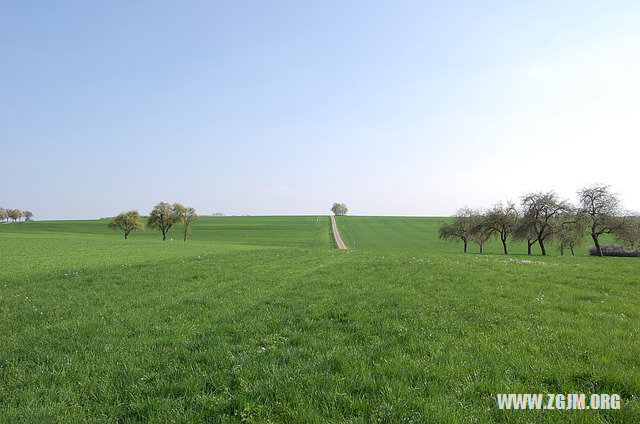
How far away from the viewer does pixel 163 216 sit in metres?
82.1

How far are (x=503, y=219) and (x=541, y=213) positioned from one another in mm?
6736

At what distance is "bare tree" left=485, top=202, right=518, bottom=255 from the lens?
56.7m

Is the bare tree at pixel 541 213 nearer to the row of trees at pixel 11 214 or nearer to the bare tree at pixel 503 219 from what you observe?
the bare tree at pixel 503 219

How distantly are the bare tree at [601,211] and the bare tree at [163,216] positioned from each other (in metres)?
91.0

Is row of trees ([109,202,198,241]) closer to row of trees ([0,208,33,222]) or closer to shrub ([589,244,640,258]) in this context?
shrub ([589,244,640,258])

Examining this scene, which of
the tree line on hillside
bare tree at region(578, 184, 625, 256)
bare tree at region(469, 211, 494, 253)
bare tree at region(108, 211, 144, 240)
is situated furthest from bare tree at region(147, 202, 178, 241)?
bare tree at region(578, 184, 625, 256)

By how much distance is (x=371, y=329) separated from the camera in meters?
8.06

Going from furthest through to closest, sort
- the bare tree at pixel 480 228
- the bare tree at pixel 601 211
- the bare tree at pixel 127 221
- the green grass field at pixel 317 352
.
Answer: the bare tree at pixel 127 221, the bare tree at pixel 480 228, the bare tree at pixel 601 211, the green grass field at pixel 317 352

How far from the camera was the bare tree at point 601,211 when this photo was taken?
48469 millimetres

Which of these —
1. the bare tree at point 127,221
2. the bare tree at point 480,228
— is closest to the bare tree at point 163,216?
the bare tree at point 127,221

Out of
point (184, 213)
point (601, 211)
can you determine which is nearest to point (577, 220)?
point (601, 211)

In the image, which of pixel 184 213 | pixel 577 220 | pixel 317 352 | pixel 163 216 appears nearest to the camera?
pixel 317 352

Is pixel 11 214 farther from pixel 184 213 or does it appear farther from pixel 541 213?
pixel 541 213

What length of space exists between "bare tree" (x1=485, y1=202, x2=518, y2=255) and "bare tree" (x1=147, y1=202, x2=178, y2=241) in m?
77.7
